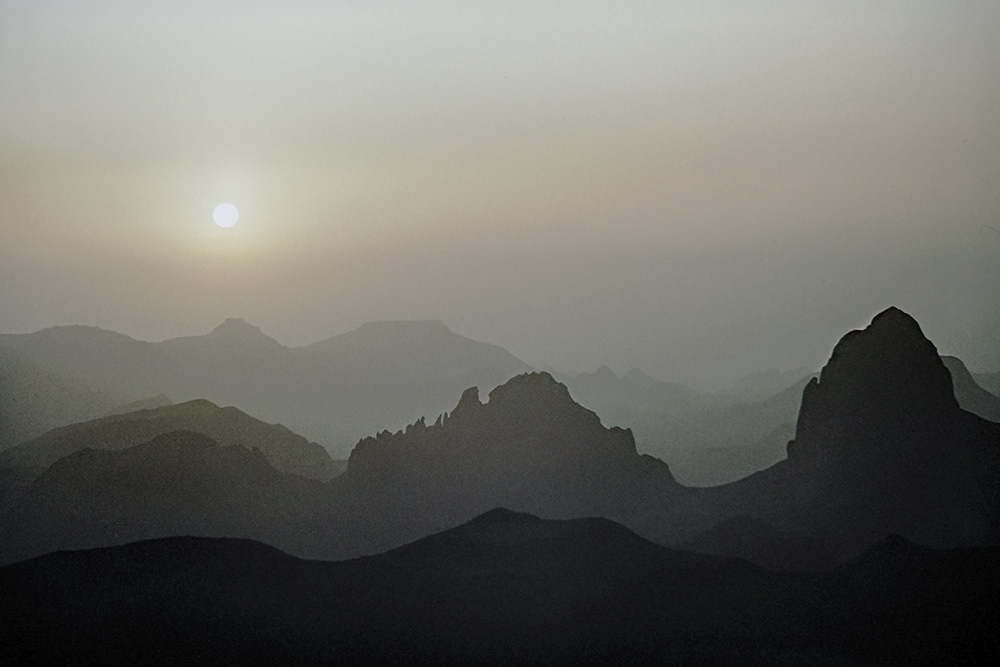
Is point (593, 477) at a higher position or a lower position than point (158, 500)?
lower

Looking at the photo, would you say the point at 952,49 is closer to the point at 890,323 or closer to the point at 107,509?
the point at 890,323

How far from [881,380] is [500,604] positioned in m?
3.03

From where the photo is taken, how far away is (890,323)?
6.62 meters

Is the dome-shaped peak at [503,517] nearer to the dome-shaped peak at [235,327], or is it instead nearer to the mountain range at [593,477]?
the mountain range at [593,477]

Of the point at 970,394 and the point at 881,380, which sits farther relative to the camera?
the point at 970,394

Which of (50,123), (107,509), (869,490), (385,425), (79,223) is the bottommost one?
(869,490)

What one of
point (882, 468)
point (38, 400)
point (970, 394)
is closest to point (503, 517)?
point (882, 468)

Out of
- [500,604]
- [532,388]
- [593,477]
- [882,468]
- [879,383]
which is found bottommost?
[500,604]

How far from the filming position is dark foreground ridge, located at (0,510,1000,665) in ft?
19.4

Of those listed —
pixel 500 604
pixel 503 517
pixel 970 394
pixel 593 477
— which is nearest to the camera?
pixel 500 604

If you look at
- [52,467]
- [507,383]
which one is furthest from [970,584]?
[52,467]

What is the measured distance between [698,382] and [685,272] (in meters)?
0.83

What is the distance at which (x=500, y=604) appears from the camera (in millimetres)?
6195

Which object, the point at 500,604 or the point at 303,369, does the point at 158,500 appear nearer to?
the point at 303,369
